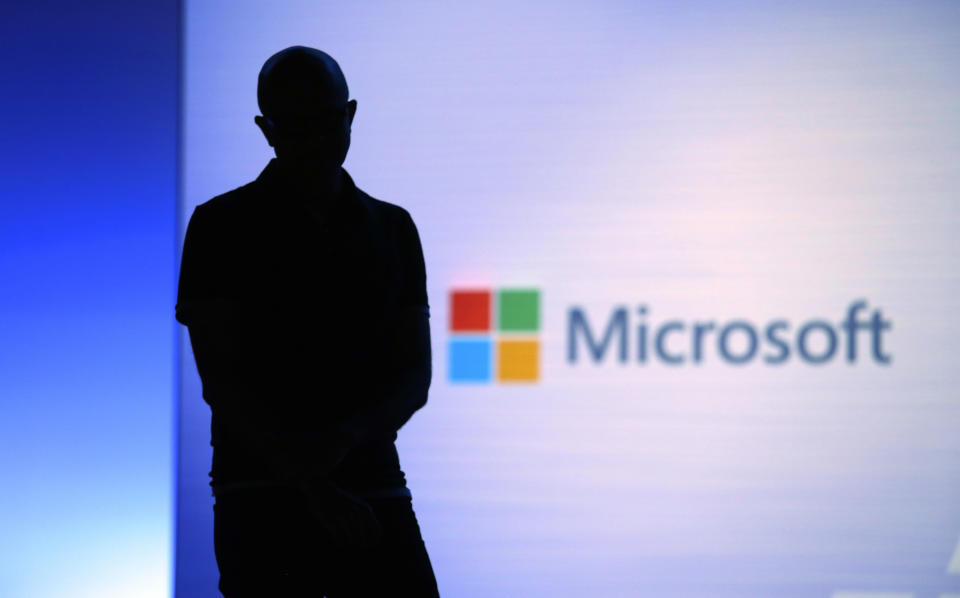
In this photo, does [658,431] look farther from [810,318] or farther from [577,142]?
[577,142]

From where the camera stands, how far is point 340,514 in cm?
131

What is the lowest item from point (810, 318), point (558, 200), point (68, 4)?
point (810, 318)

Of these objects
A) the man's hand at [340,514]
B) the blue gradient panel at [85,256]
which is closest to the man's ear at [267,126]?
the man's hand at [340,514]

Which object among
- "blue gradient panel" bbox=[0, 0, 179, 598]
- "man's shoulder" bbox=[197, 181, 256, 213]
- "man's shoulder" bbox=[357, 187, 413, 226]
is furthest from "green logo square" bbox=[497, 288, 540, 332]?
"man's shoulder" bbox=[197, 181, 256, 213]

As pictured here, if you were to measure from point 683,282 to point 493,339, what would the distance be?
64cm

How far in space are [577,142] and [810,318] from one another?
0.94 meters

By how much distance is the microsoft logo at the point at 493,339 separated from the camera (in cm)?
298

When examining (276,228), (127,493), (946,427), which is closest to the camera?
(276,228)

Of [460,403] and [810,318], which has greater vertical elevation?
[810,318]

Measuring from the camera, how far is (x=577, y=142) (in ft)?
9.84

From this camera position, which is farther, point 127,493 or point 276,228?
point 127,493

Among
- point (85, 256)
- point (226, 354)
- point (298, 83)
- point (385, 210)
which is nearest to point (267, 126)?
point (298, 83)

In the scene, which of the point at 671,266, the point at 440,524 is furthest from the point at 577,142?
the point at 440,524

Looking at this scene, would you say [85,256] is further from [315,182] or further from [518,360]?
[315,182]
